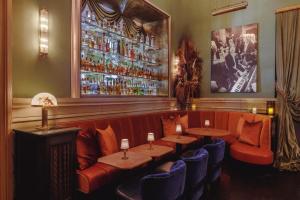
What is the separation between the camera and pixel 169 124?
4777mm

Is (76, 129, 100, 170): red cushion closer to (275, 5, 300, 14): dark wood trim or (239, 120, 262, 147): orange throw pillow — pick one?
(239, 120, 262, 147): orange throw pillow

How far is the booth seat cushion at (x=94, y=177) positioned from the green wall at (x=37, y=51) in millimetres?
1143

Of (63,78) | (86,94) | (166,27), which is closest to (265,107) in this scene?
(166,27)

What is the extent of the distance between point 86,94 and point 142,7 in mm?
2609

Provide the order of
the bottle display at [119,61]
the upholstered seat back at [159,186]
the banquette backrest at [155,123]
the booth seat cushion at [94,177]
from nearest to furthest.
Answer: the upholstered seat back at [159,186]
the booth seat cushion at [94,177]
the banquette backrest at [155,123]
the bottle display at [119,61]

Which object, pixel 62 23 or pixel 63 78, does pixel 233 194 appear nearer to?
pixel 63 78

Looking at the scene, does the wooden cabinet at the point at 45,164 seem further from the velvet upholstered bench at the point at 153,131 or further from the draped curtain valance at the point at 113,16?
the draped curtain valance at the point at 113,16

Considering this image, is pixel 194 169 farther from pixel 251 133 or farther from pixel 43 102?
pixel 251 133

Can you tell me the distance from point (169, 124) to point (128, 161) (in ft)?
7.99

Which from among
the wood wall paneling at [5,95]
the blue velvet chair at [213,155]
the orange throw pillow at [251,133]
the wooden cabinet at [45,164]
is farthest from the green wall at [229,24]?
the wood wall paneling at [5,95]

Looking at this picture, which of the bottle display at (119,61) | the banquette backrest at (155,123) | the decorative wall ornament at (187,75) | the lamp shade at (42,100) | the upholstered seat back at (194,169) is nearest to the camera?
the upholstered seat back at (194,169)

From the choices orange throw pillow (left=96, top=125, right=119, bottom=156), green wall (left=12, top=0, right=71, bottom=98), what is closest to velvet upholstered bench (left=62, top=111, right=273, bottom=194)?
orange throw pillow (left=96, top=125, right=119, bottom=156)

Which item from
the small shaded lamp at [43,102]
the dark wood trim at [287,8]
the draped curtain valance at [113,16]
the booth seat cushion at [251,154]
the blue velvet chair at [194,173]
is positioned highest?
the dark wood trim at [287,8]

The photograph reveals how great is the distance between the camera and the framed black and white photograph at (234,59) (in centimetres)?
515
